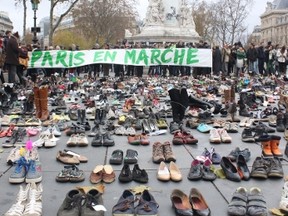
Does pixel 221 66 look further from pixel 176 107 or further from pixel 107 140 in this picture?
pixel 107 140

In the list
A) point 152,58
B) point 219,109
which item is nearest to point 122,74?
point 152,58

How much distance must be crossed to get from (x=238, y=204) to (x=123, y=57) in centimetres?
1715

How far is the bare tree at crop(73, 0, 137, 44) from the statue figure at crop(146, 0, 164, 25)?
20.3 metres

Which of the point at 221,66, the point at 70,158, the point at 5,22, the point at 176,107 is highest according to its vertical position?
the point at 5,22

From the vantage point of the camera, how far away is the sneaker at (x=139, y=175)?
518 centimetres

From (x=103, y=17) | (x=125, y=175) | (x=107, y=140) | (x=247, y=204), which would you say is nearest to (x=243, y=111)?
(x=107, y=140)

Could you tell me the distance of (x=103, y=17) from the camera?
184 ft

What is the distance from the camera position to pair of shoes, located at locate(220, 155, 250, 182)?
5207mm

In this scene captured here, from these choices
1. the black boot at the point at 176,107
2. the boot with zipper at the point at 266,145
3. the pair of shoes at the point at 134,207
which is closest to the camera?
the pair of shoes at the point at 134,207

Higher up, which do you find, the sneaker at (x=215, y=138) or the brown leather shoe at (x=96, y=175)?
the sneaker at (x=215, y=138)

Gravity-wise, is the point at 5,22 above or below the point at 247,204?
above

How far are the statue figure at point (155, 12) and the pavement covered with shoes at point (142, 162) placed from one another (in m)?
24.8

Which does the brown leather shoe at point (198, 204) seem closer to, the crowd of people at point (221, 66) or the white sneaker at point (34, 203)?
the white sneaker at point (34, 203)

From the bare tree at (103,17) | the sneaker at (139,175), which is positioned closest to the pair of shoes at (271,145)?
the sneaker at (139,175)
